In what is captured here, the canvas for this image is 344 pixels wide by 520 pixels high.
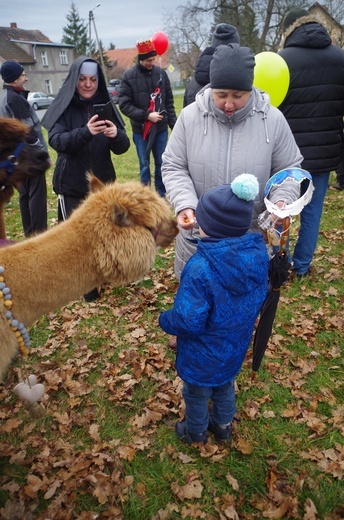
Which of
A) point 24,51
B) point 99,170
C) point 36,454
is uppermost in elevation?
point 24,51

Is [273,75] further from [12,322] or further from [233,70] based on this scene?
[12,322]

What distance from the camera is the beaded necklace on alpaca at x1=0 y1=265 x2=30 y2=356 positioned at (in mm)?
1936

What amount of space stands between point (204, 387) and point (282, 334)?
1938mm

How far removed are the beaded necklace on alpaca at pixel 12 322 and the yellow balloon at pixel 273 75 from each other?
331 cm

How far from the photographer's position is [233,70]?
7.38 feet

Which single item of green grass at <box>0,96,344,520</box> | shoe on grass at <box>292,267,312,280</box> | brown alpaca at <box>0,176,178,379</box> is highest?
brown alpaca at <box>0,176,178,379</box>

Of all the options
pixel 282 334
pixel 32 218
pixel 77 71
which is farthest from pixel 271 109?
pixel 32 218

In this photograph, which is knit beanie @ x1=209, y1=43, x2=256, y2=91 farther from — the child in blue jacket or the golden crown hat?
the golden crown hat

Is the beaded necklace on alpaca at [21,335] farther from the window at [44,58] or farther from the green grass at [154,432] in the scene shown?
the window at [44,58]

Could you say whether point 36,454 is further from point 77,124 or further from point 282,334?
point 77,124

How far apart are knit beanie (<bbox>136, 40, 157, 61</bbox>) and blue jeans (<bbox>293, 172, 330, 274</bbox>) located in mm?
4064

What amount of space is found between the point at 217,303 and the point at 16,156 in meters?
1.89

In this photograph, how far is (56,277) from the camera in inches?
80.8

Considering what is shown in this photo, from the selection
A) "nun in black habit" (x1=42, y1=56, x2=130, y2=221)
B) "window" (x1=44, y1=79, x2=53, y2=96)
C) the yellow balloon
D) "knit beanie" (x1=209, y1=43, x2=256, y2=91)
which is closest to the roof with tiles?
"window" (x1=44, y1=79, x2=53, y2=96)
